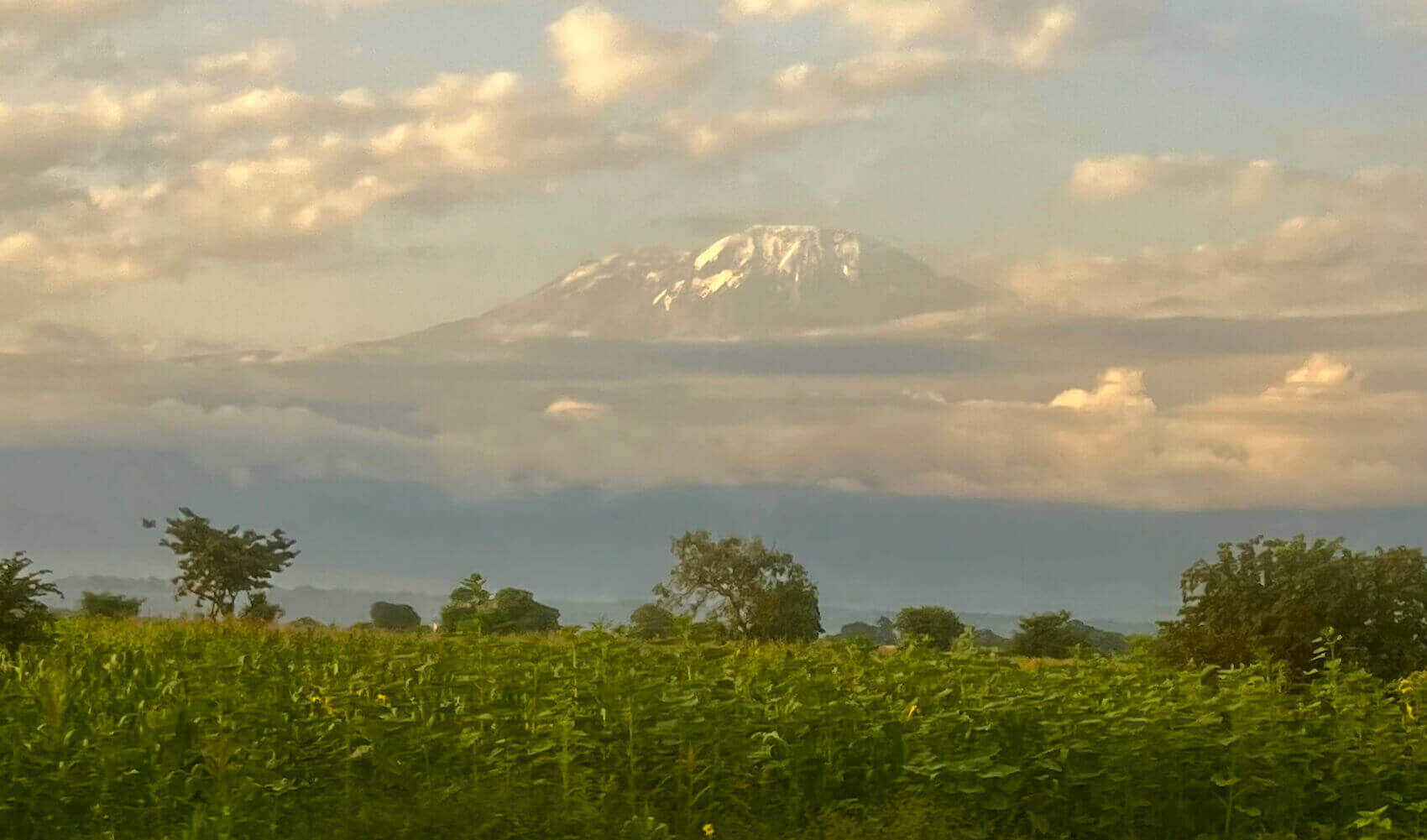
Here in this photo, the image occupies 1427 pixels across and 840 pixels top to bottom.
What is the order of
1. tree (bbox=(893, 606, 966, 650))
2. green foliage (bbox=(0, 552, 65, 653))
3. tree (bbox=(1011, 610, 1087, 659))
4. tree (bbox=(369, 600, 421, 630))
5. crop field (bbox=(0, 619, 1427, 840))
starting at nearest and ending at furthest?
1. crop field (bbox=(0, 619, 1427, 840))
2. green foliage (bbox=(0, 552, 65, 653))
3. tree (bbox=(1011, 610, 1087, 659))
4. tree (bbox=(893, 606, 966, 650))
5. tree (bbox=(369, 600, 421, 630))

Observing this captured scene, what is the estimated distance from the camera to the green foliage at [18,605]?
1255cm

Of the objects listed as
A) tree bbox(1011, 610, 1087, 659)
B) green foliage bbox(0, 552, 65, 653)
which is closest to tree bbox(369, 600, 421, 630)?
tree bbox(1011, 610, 1087, 659)

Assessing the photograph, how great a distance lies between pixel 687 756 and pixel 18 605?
6994 mm

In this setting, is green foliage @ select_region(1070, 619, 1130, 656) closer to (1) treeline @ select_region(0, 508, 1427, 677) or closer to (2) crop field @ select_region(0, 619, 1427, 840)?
(1) treeline @ select_region(0, 508, 1427, 677)

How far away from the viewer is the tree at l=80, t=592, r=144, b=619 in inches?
985

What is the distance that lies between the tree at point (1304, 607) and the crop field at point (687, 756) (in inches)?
169

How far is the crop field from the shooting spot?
819 cm

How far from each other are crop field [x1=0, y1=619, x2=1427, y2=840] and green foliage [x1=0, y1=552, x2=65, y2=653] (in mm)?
1994

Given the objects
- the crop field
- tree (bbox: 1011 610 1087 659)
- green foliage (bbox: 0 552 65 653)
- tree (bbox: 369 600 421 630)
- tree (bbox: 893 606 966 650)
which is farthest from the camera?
tree (bbox: 369 600 421 630)

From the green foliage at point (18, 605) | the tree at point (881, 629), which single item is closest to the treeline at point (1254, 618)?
the green foliage at point (18, 605)

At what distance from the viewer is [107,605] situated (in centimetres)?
2655

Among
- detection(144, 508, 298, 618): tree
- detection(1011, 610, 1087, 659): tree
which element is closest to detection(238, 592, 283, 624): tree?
detection(144, 508, 298, 618): tree

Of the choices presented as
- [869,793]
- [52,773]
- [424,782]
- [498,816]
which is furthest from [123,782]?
[869,793]

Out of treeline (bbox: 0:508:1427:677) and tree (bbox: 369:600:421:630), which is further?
tree (bbox: 369:600:421:630)
